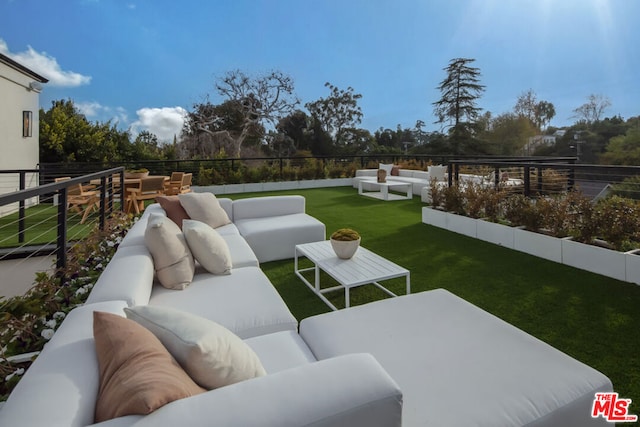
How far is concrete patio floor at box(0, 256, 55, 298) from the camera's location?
3.92m

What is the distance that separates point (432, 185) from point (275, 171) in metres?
6.06

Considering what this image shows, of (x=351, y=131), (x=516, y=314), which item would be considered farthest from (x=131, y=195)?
(x=351, y=131)

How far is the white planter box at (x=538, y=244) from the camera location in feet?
12.8

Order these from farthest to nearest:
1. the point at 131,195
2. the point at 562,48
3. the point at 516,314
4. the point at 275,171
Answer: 1. the point at 562,48
2. the point at 275,171
3. the point at 131,195
4. the point at 516,314

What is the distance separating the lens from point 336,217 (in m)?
6.48

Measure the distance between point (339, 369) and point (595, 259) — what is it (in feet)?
11.6

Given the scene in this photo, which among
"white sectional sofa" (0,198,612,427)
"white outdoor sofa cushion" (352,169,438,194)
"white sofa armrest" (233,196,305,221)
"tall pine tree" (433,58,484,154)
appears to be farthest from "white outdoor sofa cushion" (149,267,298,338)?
"tall pine tree" (433,58,484,154)

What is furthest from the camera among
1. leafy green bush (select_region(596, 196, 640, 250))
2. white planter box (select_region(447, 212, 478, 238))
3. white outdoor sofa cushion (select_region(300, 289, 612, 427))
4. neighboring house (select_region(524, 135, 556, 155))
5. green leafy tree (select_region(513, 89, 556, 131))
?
green leafy tree (select_region(513, 89, 556, 131))

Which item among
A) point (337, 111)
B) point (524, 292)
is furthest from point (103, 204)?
point (337, 111)

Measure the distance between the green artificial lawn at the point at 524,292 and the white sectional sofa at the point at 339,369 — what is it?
2.55 feet

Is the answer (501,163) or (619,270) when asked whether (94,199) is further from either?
(619,270)

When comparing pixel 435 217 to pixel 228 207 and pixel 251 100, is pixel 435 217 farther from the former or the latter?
pixel 251 100

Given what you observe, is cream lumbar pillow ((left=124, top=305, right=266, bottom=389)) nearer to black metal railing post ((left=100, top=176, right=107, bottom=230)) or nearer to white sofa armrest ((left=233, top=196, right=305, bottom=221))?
black metal railing post ((left=100, top=176, right=107, bottom=230))

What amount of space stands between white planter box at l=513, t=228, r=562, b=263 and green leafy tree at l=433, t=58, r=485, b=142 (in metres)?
23.4
